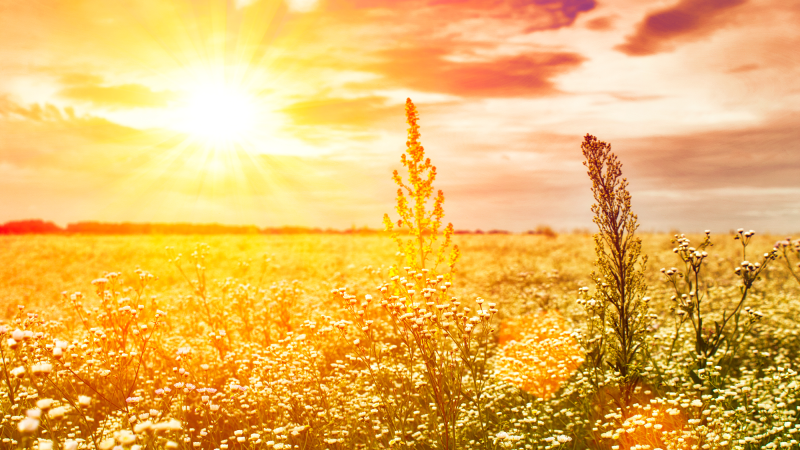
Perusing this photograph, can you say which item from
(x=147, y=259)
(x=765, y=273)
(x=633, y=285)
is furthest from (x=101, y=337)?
(x=147, y=259)

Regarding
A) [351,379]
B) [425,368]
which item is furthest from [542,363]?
[351,379]

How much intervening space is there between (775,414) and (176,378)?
30.7 ft

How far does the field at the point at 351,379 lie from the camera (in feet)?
19.7

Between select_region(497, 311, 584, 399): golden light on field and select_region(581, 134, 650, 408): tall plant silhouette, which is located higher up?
select_region(581, 134, 650, 408): tall plant silhouette

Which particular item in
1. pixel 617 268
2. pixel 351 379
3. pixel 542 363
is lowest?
pixel 351 379

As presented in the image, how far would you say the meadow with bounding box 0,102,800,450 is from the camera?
600 centimetres

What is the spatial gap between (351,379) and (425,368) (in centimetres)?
133

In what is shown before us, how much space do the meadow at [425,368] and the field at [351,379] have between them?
0.17 ft

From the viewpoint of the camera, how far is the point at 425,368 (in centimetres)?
857

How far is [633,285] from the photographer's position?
22.8 feet

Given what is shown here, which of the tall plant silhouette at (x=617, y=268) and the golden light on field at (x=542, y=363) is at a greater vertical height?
the tall plant silhouette at (x=617, y=268)

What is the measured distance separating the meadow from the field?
0.17 feet

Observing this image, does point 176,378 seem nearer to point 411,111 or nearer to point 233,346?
point 233,346

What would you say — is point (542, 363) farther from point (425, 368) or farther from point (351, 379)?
point (351, 379)
